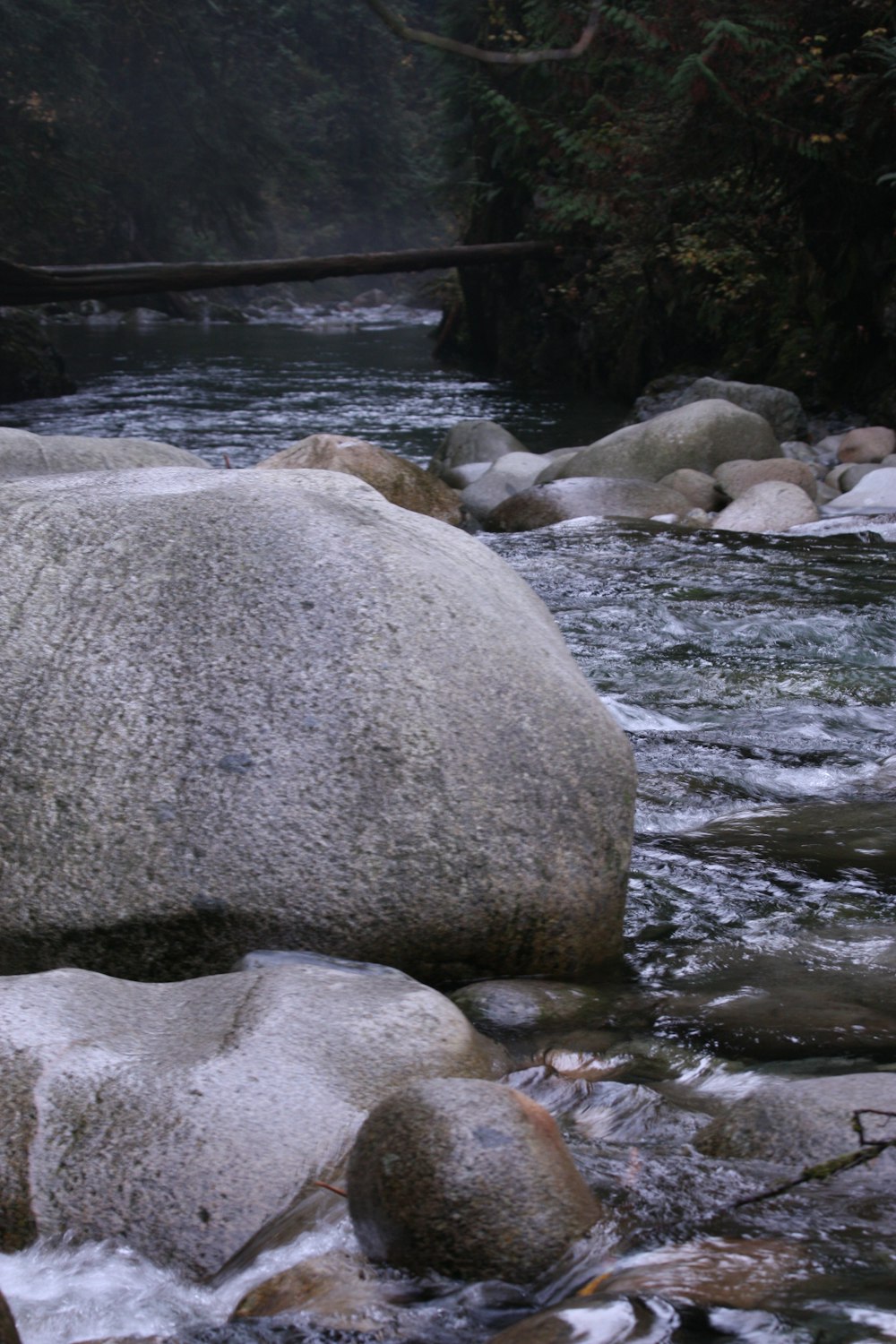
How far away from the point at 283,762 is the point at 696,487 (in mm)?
7953

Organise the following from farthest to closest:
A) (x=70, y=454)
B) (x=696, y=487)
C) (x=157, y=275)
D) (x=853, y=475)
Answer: (x=157, y=275), (x=853, y=475), (x=696, y=487), (x=70, y=454)

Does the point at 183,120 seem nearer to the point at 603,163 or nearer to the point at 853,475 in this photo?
the point at 603,163

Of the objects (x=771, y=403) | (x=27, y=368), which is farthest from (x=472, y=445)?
(x=27, y=368)

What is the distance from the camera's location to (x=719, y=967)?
327 cm

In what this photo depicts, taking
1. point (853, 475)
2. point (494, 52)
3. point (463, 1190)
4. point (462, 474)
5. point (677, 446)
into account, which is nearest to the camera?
point (463, 1190)

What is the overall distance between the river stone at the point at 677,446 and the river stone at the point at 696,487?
0.40m

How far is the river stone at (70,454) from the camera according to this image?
7523mm

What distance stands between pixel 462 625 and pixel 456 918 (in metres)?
0.83

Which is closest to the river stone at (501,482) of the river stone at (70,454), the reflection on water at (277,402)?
the reflection on water at (277,402)

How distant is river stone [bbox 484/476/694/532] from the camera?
1016cm

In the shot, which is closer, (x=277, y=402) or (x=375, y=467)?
(x=375, y=467)

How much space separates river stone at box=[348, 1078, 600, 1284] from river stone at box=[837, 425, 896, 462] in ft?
34.8

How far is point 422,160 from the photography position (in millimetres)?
61406

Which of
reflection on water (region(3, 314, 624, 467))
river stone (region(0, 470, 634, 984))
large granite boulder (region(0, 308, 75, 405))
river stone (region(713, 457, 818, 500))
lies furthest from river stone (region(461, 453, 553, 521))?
large granite boulder (region(0, 308, 75, 405))
